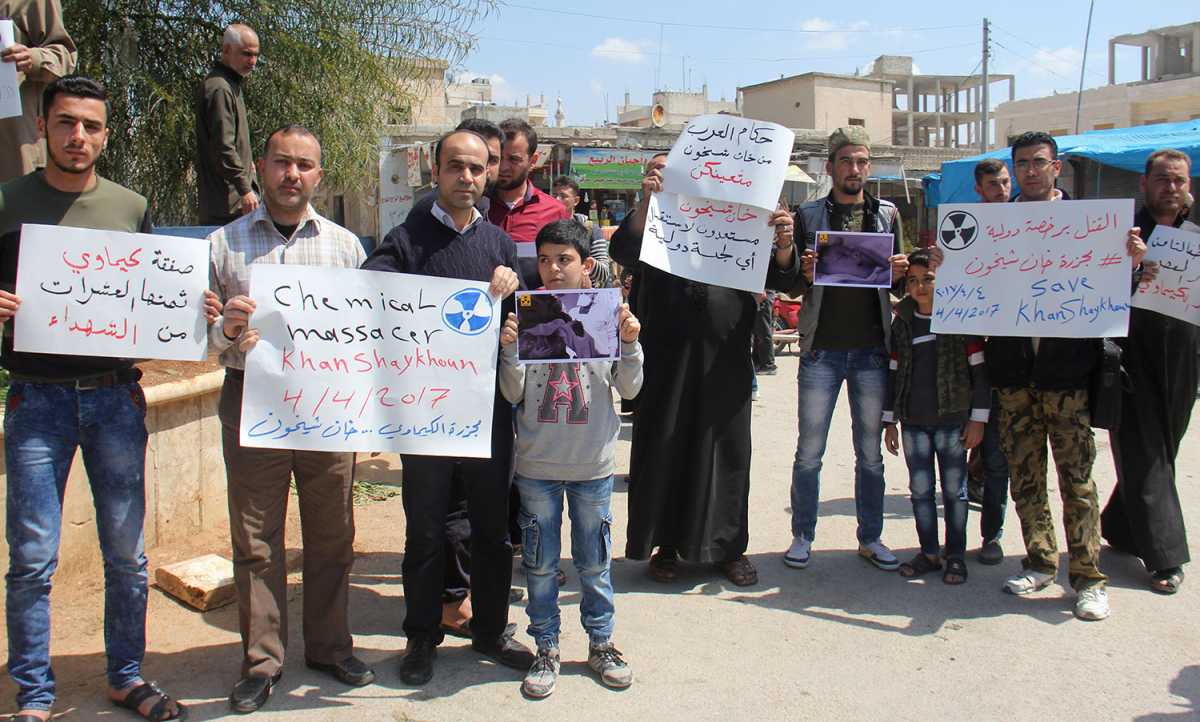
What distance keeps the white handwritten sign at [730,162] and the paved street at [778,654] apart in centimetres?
195

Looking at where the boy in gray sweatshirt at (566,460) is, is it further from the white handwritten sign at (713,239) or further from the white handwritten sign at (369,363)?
the white handwritten sign at (713,239)

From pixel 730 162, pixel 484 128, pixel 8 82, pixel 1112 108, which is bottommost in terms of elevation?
pixel 730 162

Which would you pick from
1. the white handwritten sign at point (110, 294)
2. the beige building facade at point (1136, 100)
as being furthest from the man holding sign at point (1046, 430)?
the beige building facade at point (1136, 100)

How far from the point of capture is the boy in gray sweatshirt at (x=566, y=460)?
3561mm

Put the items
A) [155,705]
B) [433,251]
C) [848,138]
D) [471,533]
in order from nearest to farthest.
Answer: [155,705]
[433,251]
[471,533]
[848,138]

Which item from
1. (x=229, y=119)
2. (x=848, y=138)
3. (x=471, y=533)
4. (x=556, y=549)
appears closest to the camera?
(x=556, y=549)

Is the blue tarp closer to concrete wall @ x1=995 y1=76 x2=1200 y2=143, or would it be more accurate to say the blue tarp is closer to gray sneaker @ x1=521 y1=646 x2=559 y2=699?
gray sneaker @ x1=521 y1=646 x2=559 y2=699

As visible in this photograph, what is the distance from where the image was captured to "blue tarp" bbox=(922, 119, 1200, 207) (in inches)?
432

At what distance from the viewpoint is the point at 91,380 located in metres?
3.12

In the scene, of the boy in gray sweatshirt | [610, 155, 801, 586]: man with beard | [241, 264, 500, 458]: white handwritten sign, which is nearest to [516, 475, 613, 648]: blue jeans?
the boy in gray sweatshirt

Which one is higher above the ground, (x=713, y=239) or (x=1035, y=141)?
(x=1035, y=141)

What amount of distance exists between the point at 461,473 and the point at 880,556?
2.38 meters

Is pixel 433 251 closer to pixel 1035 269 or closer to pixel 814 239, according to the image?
pixel 814 239

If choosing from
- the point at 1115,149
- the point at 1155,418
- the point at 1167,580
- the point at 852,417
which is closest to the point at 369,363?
the point at 852,417
